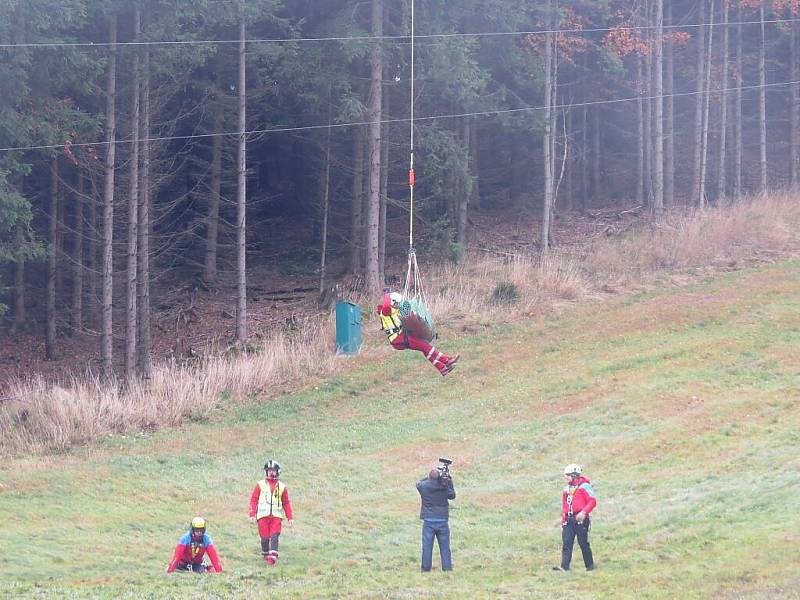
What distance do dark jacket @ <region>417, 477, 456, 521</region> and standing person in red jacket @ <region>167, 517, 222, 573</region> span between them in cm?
294

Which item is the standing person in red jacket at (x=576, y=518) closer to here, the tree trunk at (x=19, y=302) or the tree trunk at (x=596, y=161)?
the tree trunk at (x=19, y=302)

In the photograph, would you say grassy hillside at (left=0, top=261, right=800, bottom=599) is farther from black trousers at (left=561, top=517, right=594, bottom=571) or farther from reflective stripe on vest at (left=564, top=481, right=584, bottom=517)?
reflective stripe on vest at (left=564, top=481, right=584, bottom=517)

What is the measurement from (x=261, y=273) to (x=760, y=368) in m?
21.3

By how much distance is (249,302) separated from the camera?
123 ft

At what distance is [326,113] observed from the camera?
124 ft

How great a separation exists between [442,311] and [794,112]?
2297 cm

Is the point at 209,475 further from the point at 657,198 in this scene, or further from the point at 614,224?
the point at 614,224

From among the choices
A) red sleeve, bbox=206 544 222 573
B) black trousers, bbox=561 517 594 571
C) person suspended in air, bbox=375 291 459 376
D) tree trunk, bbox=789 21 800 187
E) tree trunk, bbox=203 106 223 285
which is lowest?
red sleeve, bbox=206 544 222 573

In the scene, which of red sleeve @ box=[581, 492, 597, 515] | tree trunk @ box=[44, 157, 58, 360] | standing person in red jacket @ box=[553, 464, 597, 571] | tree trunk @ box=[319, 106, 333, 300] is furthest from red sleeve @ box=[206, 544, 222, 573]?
tree trunk @ box=[319, 106, 333, 300]

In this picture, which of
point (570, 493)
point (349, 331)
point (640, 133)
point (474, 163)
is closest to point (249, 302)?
point (349, 331)

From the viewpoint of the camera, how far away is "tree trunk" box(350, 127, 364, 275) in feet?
119

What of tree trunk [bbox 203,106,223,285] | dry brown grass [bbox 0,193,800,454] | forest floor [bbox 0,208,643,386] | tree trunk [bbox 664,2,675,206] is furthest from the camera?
tree trunk [bbox 664,2,675,206]

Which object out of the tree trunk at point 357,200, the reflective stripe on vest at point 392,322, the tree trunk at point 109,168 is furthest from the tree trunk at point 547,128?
the reflective stripe on vest at point 392,322

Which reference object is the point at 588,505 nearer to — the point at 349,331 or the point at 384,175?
the point at 349,331
